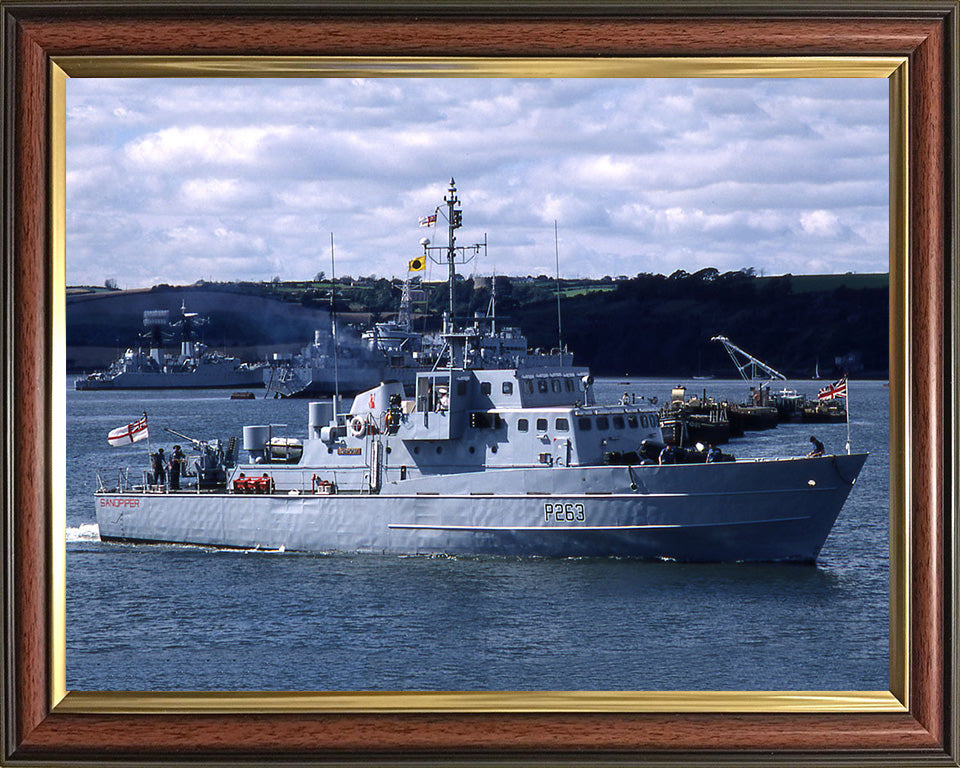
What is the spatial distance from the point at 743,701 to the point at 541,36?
118 inches

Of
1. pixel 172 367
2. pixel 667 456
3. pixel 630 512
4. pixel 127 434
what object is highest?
pixel 172 367

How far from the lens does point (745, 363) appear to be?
11.5 meters

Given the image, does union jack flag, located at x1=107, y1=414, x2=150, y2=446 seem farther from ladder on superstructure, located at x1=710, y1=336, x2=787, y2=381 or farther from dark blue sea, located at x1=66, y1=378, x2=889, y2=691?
ladder on superstructure, located at x1=710, y1=336, x2=787, y2=381

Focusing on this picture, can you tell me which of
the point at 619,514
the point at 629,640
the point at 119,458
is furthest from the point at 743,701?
the point at 119,458

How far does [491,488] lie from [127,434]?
514cm

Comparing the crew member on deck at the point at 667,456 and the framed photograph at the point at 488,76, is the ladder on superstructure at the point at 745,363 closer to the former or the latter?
the crew member on deck at the point at 667,456

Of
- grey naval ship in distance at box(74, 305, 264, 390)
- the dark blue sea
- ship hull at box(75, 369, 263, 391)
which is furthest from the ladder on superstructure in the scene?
ship hull at box(75, 369, 263, 391)

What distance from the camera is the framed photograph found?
4.61m

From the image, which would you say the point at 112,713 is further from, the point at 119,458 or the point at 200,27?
the point at 119,458

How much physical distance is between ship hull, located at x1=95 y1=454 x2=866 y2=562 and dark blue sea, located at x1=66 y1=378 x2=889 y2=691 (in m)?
0.31

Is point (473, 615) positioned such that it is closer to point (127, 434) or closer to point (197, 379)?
point (127, 434)

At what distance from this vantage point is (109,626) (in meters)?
5.39

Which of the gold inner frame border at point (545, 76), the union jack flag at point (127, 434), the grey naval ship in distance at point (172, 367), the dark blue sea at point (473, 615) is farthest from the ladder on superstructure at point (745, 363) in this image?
the union jack flag at point (127, 434)

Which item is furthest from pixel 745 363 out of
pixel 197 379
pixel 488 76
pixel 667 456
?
pixel 197 379
